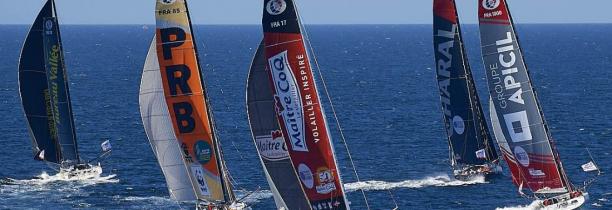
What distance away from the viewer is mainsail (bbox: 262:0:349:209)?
52688 mm

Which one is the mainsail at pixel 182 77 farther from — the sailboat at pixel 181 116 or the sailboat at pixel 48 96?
the sailboat at pixel 48 96

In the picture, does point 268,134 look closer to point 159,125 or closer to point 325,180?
point 325,180

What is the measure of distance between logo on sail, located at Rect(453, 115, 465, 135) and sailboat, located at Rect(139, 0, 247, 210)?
28857 mm

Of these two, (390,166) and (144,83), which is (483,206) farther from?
(144,83)

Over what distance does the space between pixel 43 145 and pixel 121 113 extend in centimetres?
4800

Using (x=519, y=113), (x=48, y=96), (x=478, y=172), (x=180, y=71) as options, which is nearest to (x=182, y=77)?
(x=180, y=71)

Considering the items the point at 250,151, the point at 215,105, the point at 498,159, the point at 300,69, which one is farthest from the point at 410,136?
the point at 300,69

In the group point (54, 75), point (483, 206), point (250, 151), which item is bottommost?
point (483, 206)

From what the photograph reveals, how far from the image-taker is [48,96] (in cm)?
8900

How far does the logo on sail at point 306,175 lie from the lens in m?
54.4

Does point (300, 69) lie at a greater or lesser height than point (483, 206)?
greater

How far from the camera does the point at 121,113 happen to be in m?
138

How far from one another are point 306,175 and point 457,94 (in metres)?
36.8

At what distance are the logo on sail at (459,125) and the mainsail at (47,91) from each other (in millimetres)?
28363
